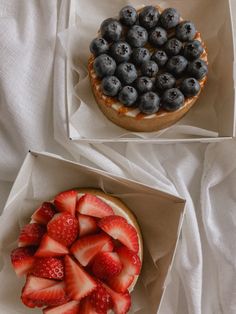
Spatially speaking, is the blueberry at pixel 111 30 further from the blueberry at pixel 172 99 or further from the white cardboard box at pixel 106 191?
the white cardboard box at pixel 106 191

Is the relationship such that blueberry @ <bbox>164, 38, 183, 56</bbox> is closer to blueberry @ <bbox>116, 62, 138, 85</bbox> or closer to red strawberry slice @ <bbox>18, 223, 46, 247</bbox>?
blueberry @ <bbox>116, 62, 138, 85</bbox>

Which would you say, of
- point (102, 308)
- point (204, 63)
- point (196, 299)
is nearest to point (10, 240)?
point (102, 308)

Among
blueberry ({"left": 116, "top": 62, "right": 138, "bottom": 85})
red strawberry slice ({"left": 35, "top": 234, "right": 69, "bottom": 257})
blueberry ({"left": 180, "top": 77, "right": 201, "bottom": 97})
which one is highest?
blueberry ({"left": 116, "top": 62, "right": 138, "bottom": 85})

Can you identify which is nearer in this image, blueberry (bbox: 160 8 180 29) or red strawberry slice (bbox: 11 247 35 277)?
red strawberry slice (bbox: 11 247 35 277)

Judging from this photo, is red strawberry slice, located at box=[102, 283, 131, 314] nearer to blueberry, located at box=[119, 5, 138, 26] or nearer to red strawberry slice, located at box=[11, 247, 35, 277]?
red strawberry slice, located at box=[11, 247, 35, 277]

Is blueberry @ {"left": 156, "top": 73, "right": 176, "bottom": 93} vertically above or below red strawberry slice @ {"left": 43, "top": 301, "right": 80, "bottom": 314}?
above

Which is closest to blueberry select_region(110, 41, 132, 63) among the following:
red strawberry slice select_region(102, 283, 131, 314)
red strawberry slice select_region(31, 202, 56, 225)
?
red strawberry slice select_region(31, 202, 56, 225)

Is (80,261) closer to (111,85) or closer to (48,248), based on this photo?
(48,248)
